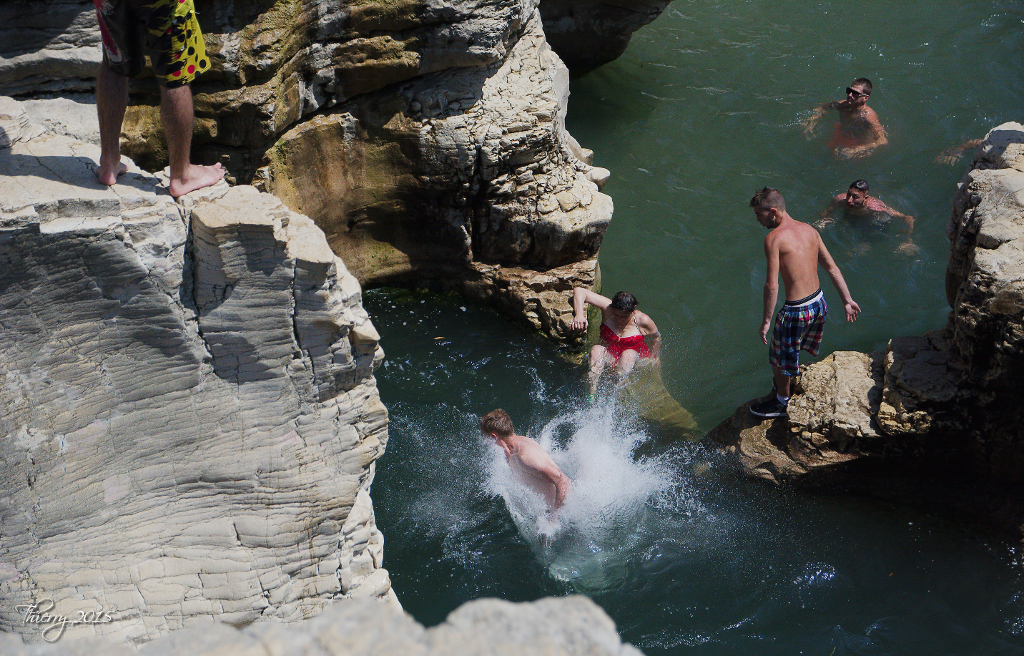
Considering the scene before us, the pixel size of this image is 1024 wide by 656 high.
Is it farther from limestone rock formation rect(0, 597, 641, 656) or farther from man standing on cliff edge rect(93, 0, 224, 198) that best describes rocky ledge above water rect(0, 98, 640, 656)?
limestone rock formation rect(0, 597, 641, 656)

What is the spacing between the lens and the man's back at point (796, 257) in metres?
5.35

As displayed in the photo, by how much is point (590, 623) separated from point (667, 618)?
13.0ft

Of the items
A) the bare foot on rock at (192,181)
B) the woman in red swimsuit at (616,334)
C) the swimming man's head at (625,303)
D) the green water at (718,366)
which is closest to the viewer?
the bare foot on rock at (192,181)

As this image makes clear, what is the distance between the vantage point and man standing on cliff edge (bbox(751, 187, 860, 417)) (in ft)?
17.6

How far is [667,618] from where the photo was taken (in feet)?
16.4

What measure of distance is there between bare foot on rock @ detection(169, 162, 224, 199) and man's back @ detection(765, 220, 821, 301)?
3769mm

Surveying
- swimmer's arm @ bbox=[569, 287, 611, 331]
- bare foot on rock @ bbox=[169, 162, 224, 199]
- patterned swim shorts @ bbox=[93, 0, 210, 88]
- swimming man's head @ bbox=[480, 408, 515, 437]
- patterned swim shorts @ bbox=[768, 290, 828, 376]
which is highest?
patterned swim shorts @ bbox=[93, 0, 210, 88]

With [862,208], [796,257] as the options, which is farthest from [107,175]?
[862,208]

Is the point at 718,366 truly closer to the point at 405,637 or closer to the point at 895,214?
the point at 895,214

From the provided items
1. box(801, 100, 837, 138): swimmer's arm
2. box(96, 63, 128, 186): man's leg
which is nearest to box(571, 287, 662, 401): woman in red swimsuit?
box(96, 63, 128, 186): man's leg

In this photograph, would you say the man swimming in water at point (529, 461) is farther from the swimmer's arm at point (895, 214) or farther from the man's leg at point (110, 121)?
the swimmer's arm at point (895, 214)

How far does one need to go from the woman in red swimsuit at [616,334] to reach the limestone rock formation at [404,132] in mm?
398

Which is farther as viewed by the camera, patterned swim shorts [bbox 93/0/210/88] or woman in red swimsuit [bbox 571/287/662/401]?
woman in red swimsuit [bbox 571/287/662/401]

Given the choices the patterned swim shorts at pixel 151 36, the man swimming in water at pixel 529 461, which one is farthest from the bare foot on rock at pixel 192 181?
the man swimming in water at pixel 529 461
